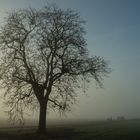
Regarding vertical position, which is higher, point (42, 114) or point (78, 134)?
point (42, 114)

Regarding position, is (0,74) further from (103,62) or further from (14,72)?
(103,62)

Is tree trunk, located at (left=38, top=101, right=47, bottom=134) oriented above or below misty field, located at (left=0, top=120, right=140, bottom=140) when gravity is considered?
above

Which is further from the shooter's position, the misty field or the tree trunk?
the tree trunk

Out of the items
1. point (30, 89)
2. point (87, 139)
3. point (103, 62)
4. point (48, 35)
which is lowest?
point (87, 139)

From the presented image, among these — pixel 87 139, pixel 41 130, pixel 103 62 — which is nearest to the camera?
pixel 87 139

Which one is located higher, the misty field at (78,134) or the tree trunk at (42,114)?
the tree trunk at (42,114)

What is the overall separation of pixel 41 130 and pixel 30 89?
180 inches

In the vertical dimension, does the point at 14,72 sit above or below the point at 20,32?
below

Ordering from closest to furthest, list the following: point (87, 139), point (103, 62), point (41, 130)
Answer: point (87, 139), point (41, 130), point (103, 62)

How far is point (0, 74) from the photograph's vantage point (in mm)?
33094

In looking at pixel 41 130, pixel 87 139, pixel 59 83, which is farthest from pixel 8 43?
pixel 87 139

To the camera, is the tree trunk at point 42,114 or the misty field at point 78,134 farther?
the tree trunk at point 42,114

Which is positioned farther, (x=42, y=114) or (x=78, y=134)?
(x=42, y=114)

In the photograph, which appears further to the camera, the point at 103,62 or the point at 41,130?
the point at 103,62
